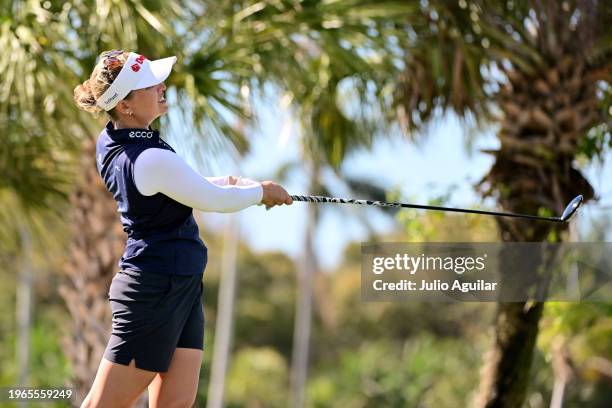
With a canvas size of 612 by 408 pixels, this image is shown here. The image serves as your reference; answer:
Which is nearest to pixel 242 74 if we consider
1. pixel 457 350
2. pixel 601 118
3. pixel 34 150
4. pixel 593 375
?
pixel 34 150

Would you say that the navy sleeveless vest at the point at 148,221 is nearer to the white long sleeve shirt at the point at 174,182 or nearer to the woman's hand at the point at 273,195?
the white long sleeve shirt at the point at 174,182

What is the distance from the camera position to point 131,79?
10.6 ft

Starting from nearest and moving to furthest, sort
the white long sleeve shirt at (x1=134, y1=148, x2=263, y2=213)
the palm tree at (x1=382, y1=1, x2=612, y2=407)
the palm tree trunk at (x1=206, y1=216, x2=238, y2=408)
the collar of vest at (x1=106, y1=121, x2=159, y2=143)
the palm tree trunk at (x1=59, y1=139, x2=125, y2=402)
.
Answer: the white long sleeve shirt at (x1=134, y1=148, x2=263, y2=213)
the collar of vest at (x1=106, y1=121, x2=159, y2=143)
the palm tree trunk at (x1=59, y1=139, x2=125, y2=402)
the palm tree at (x1=382, y1=1, x2=612, y2=407)
the palm tree trunk at (x1=206, y1=216, x2=238, y2=408)

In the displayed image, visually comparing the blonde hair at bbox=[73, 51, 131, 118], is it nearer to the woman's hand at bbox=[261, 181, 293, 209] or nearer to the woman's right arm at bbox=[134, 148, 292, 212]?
the woman's right arm at bbox=[134, 148, 292, 212]

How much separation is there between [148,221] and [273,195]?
382 mm

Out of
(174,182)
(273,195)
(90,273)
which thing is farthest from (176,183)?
(90,273)

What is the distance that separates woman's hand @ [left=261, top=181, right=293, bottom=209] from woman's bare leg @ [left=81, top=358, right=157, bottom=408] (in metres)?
0.61

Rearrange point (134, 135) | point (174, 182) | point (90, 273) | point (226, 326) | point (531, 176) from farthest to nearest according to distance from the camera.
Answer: point (226, 326) → point (531, 176) → point (90, 273) → point (134, 135) → point (174, 182)

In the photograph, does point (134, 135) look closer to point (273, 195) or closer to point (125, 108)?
point (125, 108)

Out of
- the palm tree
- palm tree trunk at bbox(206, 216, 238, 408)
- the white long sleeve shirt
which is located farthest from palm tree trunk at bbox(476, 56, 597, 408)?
palm tree trunk at bbox(206, 216, 238, 408)

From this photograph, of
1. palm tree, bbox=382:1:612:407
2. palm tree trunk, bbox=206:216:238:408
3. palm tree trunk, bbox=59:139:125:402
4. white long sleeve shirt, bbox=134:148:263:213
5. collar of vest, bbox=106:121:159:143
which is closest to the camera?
white long sleeve shirt, bbox=134:148:263:213

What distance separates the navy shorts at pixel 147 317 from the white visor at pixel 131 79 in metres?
0.52

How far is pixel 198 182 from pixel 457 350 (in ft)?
73.7

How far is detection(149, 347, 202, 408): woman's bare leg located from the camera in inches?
127
